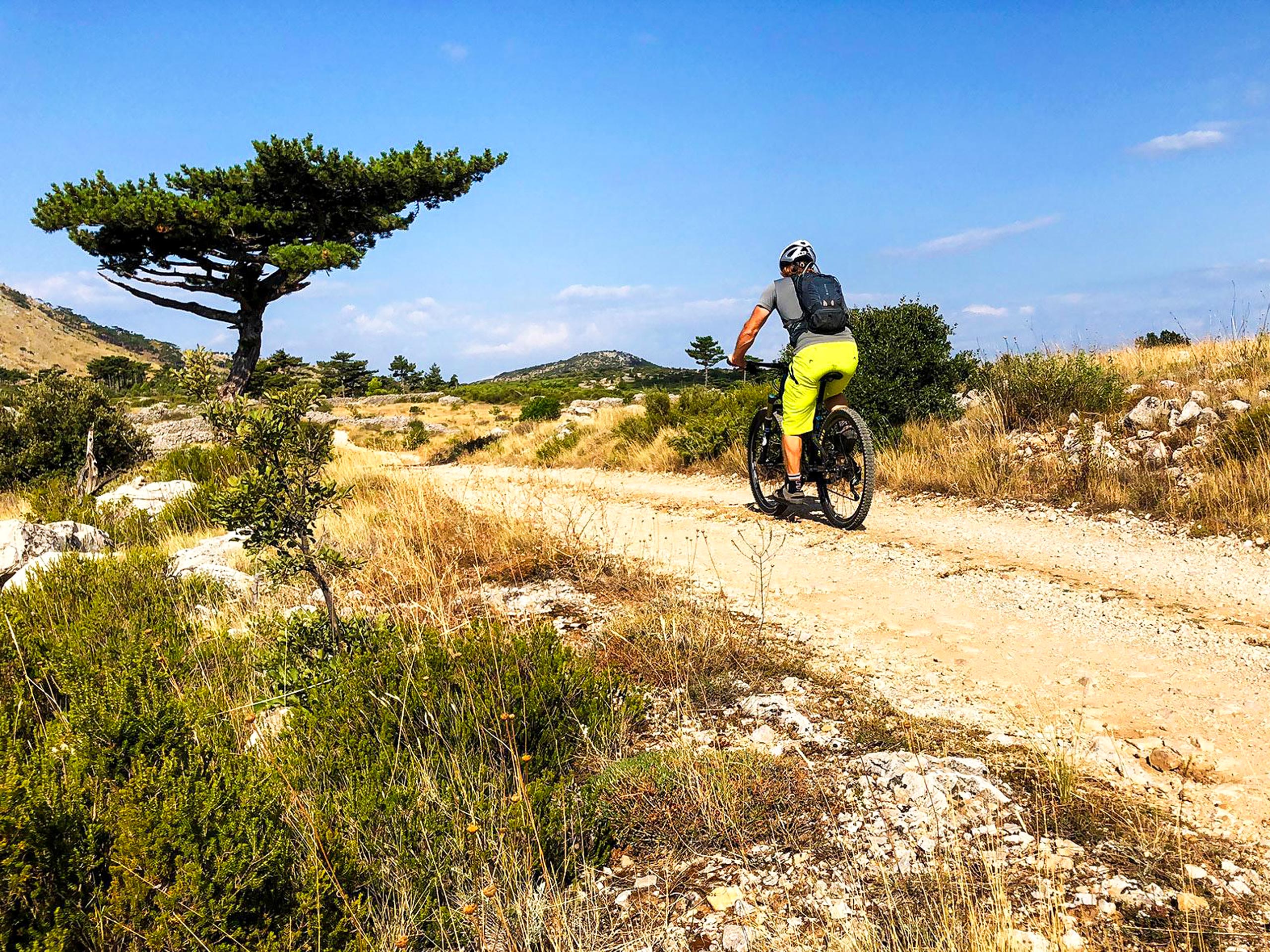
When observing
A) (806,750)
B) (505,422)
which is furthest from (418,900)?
(505,422)

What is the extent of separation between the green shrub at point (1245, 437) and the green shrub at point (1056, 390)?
155cm

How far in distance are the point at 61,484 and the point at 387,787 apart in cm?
1106

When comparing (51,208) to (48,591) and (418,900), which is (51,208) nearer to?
(48,591)

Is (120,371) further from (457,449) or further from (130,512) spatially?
(130,512)

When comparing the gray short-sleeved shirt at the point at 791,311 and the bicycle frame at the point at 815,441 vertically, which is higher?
the gray short-sleeved shirt at the point at 791,311

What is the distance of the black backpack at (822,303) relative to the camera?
22.1ft

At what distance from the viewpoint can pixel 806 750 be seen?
2.99m

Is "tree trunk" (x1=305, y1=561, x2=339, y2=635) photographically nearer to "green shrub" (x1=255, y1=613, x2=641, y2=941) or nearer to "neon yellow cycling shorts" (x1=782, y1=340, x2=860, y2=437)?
"green shrub" (x1=255, y1=613, x2=641, y2=941)

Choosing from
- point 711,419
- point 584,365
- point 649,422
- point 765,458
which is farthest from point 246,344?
point 584,365

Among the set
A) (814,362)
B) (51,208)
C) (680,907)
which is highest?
(51,208)

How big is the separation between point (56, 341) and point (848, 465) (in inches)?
6217

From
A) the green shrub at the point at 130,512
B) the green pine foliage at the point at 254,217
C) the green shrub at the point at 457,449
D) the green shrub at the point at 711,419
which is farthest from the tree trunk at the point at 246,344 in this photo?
the green shrub at the point at 711,419

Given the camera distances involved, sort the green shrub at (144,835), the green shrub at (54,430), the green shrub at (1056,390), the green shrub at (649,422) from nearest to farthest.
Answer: the green shrub at (144,835), the green shrub at (1056,390), the green shrub at (54,430), the green shrub at (649,422)

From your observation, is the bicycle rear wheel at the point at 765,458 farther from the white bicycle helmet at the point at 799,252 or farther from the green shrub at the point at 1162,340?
the green shrub at the point at 1162,340
